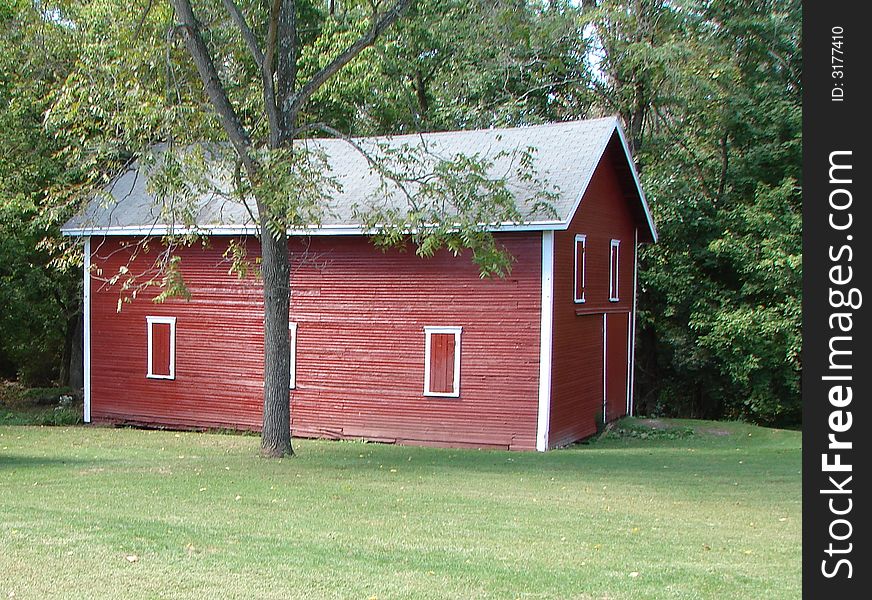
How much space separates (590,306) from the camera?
804 inches

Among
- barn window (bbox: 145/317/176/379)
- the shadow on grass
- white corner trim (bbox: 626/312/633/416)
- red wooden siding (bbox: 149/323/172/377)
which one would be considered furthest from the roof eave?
white corner trim (bbox: 626/312/633/416)

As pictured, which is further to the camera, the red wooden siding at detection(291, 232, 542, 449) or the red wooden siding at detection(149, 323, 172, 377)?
the red wooden siding at detection(149, 323, 172, 377)

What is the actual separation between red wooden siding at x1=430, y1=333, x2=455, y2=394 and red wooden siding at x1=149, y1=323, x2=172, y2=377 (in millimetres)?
6193

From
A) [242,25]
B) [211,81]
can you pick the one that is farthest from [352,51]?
[211,81]

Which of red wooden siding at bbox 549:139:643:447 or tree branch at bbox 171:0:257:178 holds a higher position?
tree branch at bbox 171:0:257:178

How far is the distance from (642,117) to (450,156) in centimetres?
1064

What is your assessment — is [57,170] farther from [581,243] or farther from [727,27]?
[727,27]

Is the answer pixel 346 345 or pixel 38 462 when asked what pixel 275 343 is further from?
pixel 346 345

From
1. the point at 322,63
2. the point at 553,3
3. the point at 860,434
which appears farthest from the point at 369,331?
the point at 553,3

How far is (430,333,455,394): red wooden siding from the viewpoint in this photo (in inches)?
727

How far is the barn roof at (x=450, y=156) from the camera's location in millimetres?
18156

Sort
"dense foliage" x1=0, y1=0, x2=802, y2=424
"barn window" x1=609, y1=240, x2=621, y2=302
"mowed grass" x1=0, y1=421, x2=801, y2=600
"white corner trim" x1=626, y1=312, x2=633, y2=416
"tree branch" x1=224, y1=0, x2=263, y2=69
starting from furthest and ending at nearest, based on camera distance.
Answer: "white corner trim" x1=626, y1=312, x2=633, y2=416 < "dense foliage" x1=0, y1=0, x2=802, y2=424 < "barn window" x1=609, y1=240, x2=621, y2=302 < "tree branch" x1=224, y1=0, x2=263, y2=69 < "mowed grass" x1=0, y1=421, x2=801, y2=600

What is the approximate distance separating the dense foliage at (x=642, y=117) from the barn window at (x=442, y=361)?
4985mm

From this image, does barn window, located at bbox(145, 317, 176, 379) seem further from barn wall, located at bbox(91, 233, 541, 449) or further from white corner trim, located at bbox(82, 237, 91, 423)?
white corner trim, located at bbox(82, 237, 91, 423)
